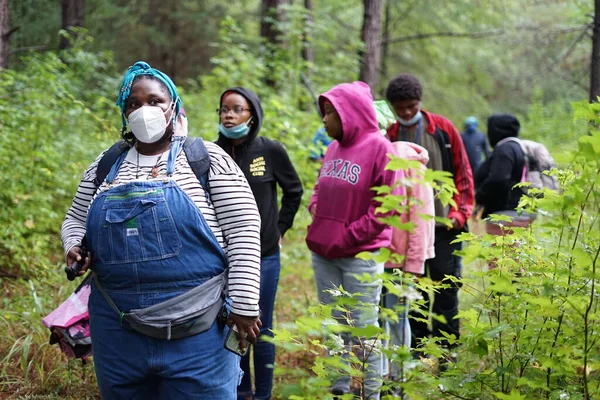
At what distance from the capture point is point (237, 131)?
4336 mm

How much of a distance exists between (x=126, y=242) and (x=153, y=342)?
1.43 ft

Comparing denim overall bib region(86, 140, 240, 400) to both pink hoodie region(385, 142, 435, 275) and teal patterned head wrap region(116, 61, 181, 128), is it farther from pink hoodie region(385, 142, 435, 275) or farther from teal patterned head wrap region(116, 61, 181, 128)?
pink hoodie region(385, 142, 435, 275)

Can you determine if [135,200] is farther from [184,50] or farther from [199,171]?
[184,50]

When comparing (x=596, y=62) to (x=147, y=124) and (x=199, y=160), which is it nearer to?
(x=199, y=160)

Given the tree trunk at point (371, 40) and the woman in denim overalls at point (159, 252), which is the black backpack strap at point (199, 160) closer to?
the woman in denim overalls at point (159, 252)

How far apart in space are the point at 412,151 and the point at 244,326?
251 centimetres

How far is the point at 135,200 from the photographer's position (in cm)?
246

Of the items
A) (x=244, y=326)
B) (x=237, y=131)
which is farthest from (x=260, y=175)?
(x=244, y=326)

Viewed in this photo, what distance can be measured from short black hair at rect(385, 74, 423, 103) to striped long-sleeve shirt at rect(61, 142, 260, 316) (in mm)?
2571

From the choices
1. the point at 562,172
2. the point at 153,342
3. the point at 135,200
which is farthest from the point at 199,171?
the point at 562,172

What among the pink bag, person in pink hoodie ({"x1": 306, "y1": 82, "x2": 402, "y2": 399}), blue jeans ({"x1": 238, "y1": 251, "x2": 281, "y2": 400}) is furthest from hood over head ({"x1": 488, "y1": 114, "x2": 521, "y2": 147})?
the pink bag

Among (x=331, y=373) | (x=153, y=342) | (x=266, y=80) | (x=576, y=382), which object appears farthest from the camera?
(x=266, y=80)

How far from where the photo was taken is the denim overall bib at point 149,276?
246 cm

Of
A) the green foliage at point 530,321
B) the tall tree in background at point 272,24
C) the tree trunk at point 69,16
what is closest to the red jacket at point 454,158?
the green foliage at point 530,321
